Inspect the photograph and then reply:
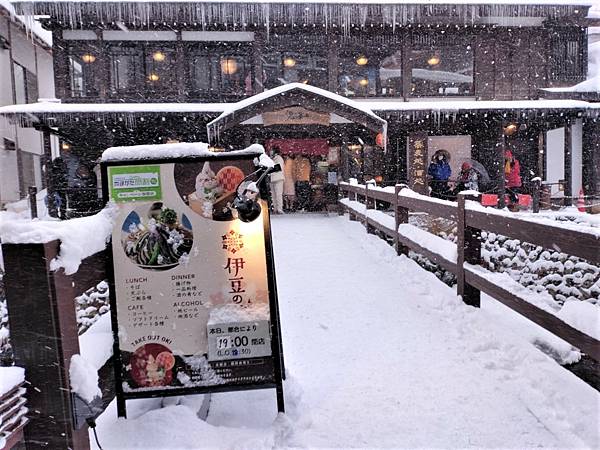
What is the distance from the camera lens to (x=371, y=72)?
17.6m

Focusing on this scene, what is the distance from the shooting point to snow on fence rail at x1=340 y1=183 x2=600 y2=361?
2.79 meters

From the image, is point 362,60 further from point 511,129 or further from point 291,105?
point 511,129

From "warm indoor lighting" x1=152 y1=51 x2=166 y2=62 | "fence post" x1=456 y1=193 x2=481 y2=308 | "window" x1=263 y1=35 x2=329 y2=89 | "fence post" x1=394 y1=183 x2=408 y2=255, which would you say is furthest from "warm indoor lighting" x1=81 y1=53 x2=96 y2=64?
"fence post" x1=456 y1=193 x2=481 y2=308

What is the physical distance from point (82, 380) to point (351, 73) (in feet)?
55.8

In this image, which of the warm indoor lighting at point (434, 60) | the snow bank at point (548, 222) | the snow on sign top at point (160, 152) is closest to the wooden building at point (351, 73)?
the warm indoor lighting at point (434, 60)

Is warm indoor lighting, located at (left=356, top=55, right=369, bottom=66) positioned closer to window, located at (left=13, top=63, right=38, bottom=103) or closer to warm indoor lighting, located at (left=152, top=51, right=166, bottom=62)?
warm indoor lighting, located at (left=152, top=51, right=166, bottom=62)

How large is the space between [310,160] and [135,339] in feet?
51.1

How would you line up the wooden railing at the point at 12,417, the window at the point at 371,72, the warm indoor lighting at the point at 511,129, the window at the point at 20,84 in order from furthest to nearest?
the window at the point at 20,84, the warm indoor lighting at the point at 511,129, the window at the point at 371,72, the wooden railing at the point at 12,417

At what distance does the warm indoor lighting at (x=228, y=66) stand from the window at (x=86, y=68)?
13.7ft

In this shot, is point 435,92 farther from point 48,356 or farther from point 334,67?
point 48,356

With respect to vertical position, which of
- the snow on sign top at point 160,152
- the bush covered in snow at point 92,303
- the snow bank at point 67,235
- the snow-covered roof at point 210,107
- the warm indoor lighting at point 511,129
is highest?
the snow-covered roof at point 210,107

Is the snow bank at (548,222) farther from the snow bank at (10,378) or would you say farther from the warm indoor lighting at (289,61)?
the warm indoor lighting at (289,61)

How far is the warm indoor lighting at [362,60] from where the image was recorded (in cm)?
1744

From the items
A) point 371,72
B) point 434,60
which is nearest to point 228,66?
point 371,72
